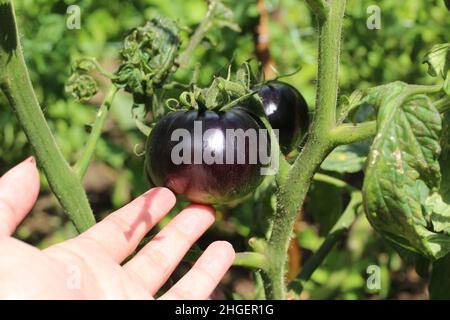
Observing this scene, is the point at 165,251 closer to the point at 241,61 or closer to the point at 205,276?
the point at 205,276

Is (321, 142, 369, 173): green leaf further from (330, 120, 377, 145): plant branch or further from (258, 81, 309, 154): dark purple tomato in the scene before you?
(330, 120, 377, 145): plant branch

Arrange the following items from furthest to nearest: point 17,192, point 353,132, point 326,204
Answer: point 326,204 < point 17,192 < point 353,132

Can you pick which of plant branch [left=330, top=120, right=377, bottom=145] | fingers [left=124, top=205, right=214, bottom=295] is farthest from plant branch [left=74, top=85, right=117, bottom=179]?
plant branch [left=330, top=120, right=377, bottom=145]

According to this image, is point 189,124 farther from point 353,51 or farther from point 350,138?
point 353,51

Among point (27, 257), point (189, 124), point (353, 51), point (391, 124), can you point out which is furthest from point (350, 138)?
point (353, 51)

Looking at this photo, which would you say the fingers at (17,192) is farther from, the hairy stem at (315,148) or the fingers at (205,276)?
the hairy stem at (315,148)

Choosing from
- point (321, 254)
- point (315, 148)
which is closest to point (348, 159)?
point (321, 254)
